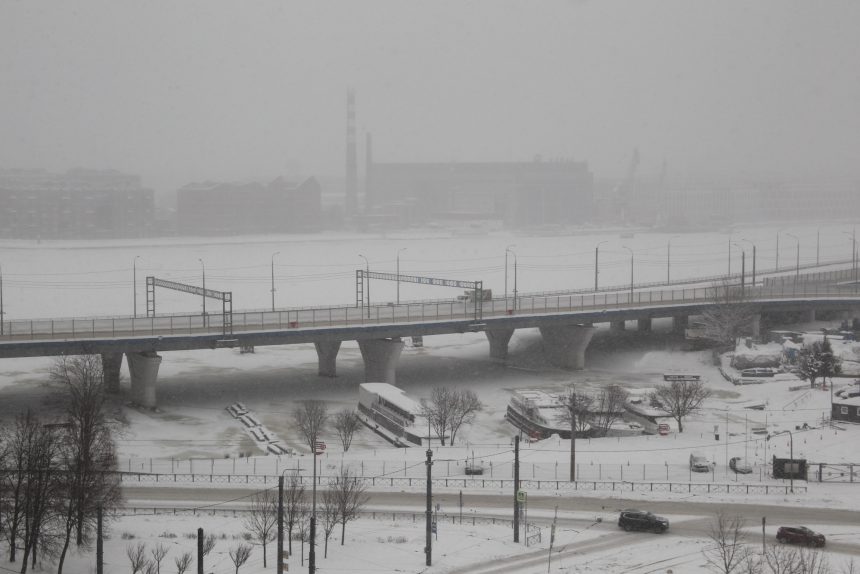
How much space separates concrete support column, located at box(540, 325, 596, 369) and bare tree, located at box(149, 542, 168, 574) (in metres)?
25.2

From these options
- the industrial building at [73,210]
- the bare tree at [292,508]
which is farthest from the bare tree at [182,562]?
the industrial building at [73,210]

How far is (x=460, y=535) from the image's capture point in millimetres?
18000

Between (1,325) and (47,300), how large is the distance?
30.4 metres

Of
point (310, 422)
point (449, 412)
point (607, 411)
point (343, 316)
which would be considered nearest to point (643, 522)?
point (607, 411)

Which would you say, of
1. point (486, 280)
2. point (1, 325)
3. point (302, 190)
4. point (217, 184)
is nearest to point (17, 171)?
point (217, 184)

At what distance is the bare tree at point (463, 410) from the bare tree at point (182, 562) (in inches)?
425

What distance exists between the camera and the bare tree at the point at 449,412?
89.0 feet

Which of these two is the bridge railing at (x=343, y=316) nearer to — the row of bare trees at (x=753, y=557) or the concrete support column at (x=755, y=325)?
the concrete support column at (x=755, y=325)

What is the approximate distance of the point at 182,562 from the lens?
16.1 m

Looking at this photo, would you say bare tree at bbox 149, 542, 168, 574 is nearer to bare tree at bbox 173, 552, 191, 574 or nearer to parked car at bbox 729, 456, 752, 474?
bare tree at bbox 173, 552, 191, 574

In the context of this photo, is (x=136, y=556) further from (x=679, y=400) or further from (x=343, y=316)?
(x=343, y=316)

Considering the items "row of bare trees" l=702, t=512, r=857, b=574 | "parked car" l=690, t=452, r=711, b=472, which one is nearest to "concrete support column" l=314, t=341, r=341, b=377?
"parked car" l=690, t=452, r=711, b=472

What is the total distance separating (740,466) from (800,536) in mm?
4950

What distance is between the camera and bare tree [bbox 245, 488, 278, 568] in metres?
17.1
